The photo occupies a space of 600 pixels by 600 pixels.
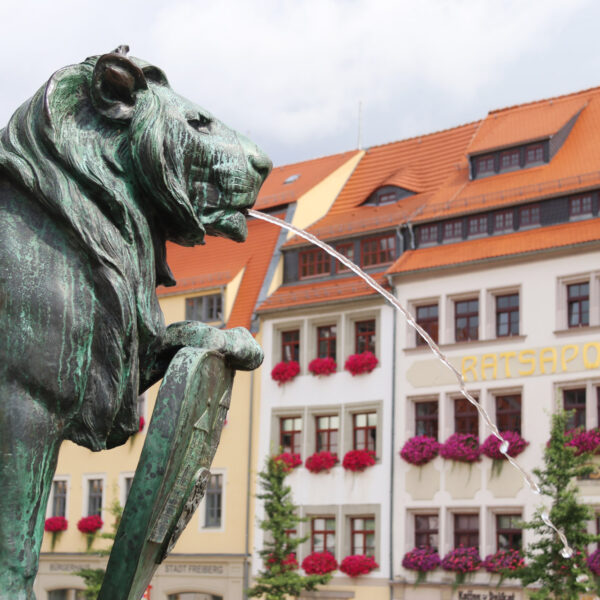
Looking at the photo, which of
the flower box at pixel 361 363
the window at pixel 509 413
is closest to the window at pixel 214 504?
the flower box at pixel 361 363

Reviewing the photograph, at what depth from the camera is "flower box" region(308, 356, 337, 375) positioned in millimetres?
32781

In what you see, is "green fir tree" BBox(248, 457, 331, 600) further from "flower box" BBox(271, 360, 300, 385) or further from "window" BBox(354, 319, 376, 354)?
"window" BBox(354, 319, 376, 354)

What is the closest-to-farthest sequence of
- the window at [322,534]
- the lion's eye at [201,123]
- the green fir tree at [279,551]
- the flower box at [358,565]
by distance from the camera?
the lion's eye at [201,123]
the green fir tree at [279,551]
the flower box at [358,565]
the window at [322,534]

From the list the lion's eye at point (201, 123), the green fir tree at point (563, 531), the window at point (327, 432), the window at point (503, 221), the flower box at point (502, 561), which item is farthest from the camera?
the window at point (327, 432)

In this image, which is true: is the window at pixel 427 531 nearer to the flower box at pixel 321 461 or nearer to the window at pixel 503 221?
the flower box at pixel 321 461

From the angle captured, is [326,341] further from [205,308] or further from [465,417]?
[465,417]

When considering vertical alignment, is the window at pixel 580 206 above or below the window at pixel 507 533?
above

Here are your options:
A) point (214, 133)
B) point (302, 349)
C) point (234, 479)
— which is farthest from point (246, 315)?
point (214, 133)

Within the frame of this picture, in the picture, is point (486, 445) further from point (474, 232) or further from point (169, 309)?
point (169, 309)

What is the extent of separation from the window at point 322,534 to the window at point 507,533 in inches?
182

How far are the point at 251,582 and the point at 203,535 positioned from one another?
1.95 m

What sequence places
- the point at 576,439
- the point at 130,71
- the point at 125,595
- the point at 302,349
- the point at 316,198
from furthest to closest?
the point at 316,198, the point at 302,349, the point at 576,439, the point at 130,71, the point at 125,595

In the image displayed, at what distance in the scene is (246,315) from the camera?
34.9 meters

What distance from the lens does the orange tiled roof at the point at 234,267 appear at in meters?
35.3
